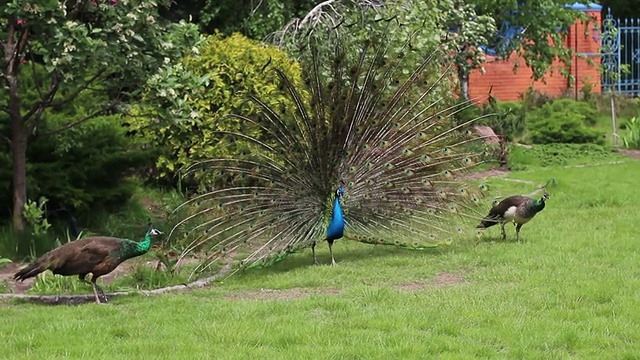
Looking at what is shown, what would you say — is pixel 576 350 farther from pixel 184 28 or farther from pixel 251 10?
pixel 251 10

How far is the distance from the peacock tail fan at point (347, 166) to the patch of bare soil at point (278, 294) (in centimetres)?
86

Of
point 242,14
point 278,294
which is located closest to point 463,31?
point 242,14

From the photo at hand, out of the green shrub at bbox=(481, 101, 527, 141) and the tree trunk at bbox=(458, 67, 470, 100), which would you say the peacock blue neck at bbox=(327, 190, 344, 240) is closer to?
the tree trunk at bbox=(458, 67, 470, 100)

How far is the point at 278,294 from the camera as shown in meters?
8.20

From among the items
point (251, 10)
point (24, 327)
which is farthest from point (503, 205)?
point (251, 10)

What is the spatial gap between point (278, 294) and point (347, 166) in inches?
72.5

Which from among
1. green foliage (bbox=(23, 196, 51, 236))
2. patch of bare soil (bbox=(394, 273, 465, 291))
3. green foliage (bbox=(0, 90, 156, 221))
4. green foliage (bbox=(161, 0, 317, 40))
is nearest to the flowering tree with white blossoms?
green foliage (bbox=(23, 196, 51, 236))

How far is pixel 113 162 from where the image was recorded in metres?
11.6

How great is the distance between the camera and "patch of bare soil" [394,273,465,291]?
8345 mm

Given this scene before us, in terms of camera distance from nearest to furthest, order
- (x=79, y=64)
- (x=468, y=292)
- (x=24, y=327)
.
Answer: (x=24, y=327) → (x=468, y=292) → (x=79, y=64)

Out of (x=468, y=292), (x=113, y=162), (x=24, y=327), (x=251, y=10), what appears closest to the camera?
(x=24, y=327)

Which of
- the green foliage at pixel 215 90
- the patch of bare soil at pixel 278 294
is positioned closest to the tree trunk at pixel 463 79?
the green foliage at pixel 215 90

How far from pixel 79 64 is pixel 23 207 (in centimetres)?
208

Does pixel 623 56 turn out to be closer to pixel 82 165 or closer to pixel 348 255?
pixel 348 255
